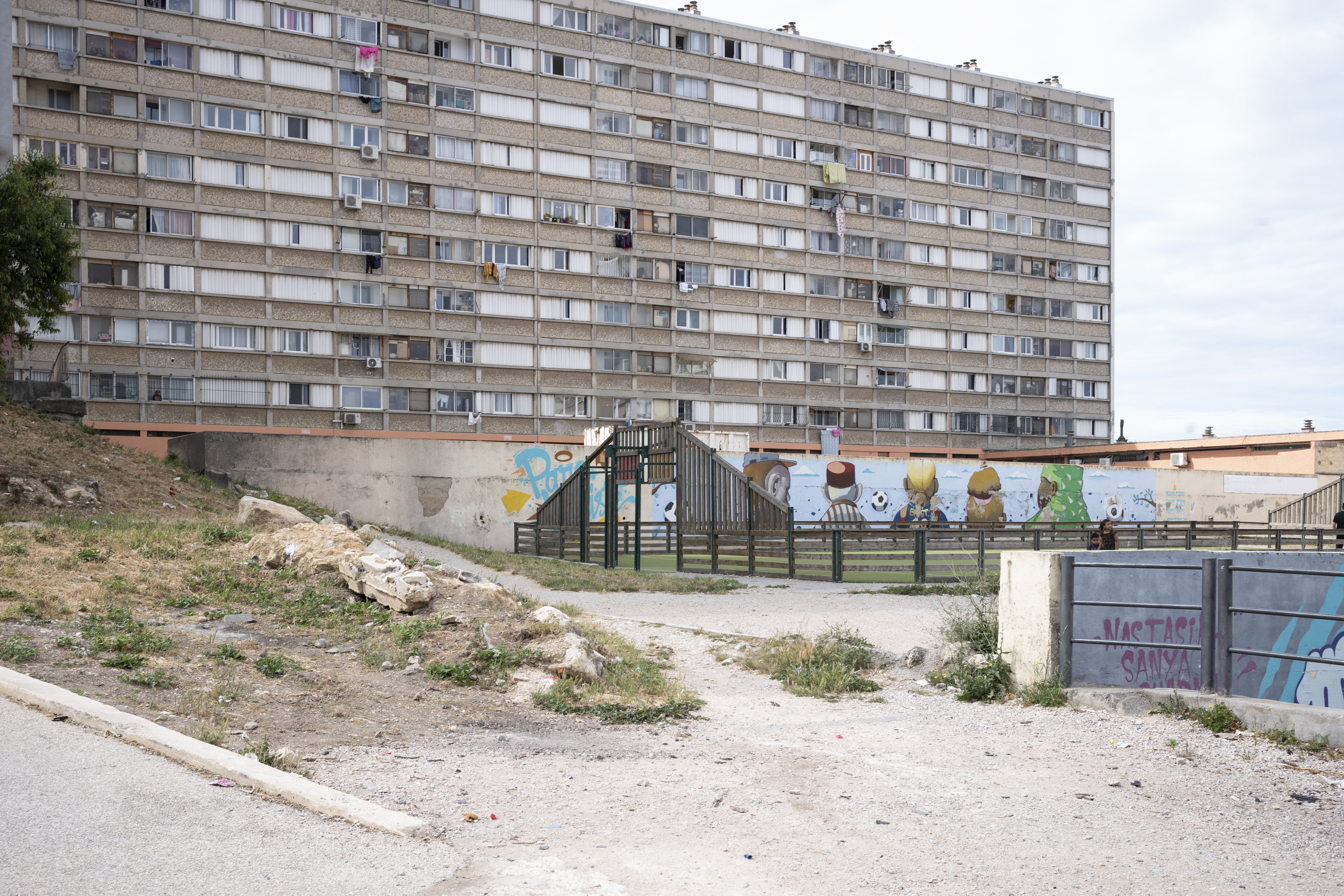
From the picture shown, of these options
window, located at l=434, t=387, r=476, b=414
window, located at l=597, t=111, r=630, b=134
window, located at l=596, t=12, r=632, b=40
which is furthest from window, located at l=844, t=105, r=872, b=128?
window, located at l=434, t=387, r=476, b=414

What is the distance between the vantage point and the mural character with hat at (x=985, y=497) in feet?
146

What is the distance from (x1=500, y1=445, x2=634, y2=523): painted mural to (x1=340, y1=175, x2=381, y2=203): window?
2138 cm

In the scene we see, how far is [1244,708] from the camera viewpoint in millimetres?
7926

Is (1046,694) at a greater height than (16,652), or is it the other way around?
(16,652)

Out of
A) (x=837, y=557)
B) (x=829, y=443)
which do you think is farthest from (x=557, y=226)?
(x=837, y=557)

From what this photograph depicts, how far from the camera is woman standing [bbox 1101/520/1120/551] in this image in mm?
21500

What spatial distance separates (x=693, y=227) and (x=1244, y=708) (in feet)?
173

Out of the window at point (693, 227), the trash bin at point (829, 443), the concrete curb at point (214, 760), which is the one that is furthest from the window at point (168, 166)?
the concrete curb at point (214, 760)

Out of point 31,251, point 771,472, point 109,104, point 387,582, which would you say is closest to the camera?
point 387,582

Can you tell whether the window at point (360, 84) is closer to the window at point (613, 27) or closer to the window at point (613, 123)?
the window at point (613, 123)

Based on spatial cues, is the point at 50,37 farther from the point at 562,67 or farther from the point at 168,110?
the point at 562,67

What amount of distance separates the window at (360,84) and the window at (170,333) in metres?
13.4

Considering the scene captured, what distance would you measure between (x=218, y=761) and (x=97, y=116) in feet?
164

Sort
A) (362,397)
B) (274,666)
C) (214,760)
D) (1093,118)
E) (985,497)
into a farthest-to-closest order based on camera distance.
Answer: (1093,118), (362,397), (985,497), (274,666), (214,760)
